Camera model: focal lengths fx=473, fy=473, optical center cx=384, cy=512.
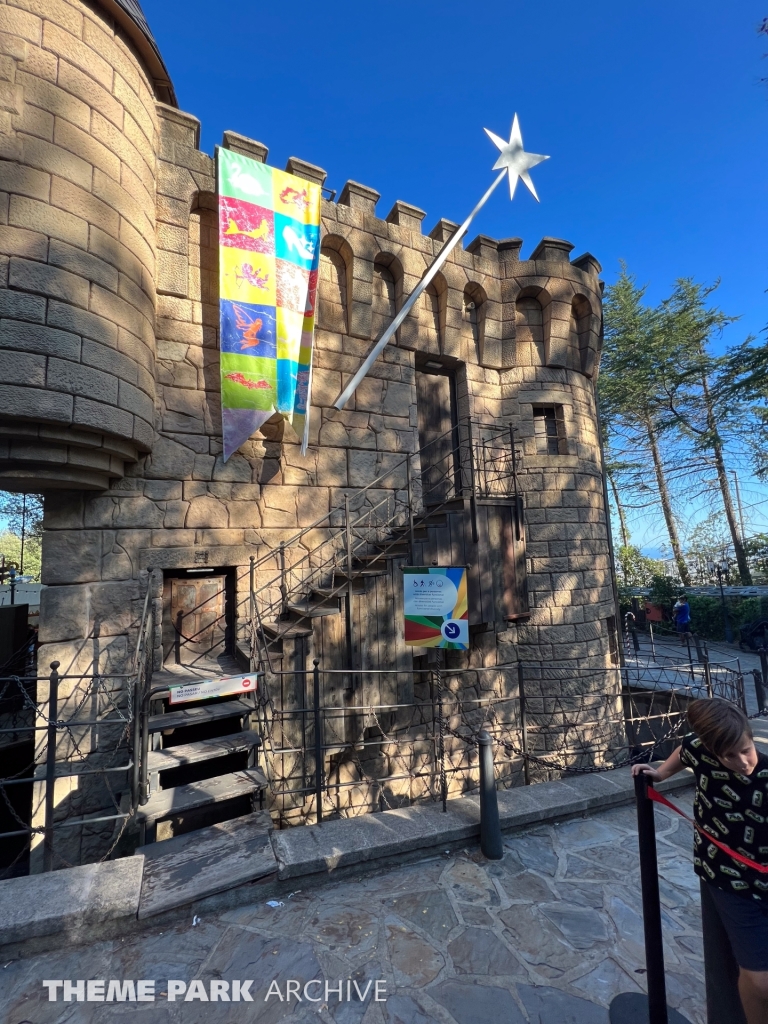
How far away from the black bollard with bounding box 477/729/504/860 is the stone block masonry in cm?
263

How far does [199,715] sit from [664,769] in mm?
4127

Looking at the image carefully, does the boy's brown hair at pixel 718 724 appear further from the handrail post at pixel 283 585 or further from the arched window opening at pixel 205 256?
the arched window opening at pixel 205 256

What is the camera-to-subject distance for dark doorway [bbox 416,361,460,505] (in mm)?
8711

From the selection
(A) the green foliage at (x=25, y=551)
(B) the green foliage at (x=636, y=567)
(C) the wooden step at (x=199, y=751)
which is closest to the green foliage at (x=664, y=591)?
(B) the green foliage at (x=636, y=567)

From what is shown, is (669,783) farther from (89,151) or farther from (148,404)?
(89,151)

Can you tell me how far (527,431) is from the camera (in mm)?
9195

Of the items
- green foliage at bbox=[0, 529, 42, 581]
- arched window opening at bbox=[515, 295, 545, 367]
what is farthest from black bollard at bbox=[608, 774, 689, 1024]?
green foliage at bbox=[0, 529, 42, 581]

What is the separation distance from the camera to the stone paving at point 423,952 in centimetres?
236

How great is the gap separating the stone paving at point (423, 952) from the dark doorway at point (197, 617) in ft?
11.0

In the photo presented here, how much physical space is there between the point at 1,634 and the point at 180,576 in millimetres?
3330

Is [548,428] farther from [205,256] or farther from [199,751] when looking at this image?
[199,751]

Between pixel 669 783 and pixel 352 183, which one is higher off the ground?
pixel 352 183

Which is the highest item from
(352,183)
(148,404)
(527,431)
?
(352,183)

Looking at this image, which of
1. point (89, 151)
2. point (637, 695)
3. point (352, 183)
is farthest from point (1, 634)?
point (637, 695)
